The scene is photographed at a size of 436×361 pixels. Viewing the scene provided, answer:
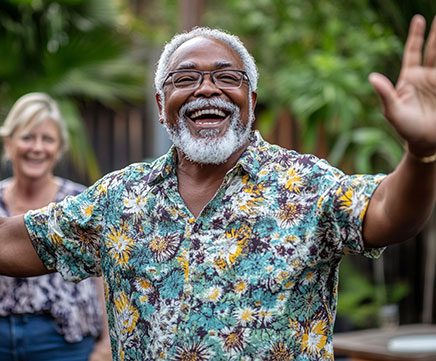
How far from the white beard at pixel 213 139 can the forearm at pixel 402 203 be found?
544 millimetres

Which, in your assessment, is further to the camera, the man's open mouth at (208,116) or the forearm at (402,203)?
the man's open mouth at (208,116)

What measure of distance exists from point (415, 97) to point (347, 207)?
436 mm

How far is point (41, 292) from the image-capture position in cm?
447

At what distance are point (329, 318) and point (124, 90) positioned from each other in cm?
610

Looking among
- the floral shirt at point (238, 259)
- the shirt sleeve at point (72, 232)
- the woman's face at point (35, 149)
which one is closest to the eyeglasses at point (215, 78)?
the floral shirt at point (238, 259)

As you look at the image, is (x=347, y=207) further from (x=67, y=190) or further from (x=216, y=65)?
(x=67, y=190)

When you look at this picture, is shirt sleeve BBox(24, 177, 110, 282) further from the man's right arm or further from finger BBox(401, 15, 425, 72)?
finger BBox(401, 15, 425, 72)

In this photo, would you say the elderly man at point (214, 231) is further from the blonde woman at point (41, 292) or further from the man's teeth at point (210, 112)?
the blonde woman at point (41, 292)

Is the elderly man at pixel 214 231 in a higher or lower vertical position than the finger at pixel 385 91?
lower

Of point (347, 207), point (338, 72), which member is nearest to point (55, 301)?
point (347, 207)

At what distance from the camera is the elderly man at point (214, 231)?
9.25ft

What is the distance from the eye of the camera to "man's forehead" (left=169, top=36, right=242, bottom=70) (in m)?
3.09

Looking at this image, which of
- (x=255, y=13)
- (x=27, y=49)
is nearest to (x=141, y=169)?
(x=27, y=49)

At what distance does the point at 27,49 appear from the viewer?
8.26 metres
